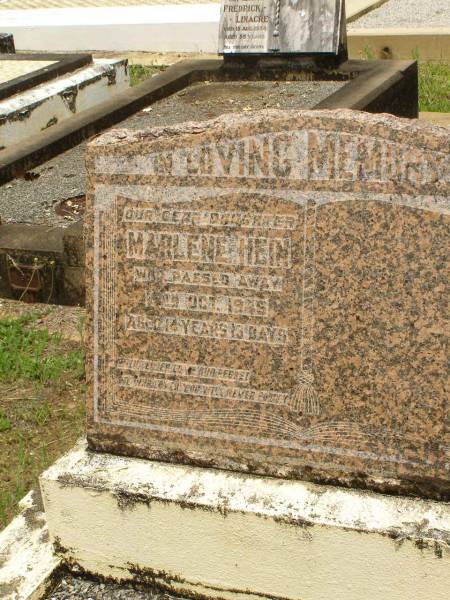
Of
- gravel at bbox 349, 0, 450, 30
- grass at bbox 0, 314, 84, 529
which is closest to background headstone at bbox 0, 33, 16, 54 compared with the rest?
gravel at bbox 349, 0, 450, 30

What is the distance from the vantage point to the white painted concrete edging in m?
6.42

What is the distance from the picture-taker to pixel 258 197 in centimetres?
219

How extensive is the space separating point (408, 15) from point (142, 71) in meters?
3.74

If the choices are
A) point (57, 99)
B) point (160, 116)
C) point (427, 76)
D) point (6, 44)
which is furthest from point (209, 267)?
point (6, 44)

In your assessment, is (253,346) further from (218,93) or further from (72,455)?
(218,93)

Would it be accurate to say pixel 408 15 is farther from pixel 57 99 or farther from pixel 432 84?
pixel 57 99

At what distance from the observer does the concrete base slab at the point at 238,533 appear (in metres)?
2.11

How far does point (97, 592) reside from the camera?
7.80 ft

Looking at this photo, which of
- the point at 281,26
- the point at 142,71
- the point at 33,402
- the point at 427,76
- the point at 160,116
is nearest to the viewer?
the point at 33,402

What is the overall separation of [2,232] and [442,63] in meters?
5.47

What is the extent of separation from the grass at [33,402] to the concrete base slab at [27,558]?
0.32 m

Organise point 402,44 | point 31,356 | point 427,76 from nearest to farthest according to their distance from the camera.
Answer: point 31,356, point 427,76, point 402,44

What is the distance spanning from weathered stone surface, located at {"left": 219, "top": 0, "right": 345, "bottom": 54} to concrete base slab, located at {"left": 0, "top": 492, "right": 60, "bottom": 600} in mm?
5070

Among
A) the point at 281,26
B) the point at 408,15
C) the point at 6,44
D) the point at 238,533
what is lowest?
the point at 238,533
